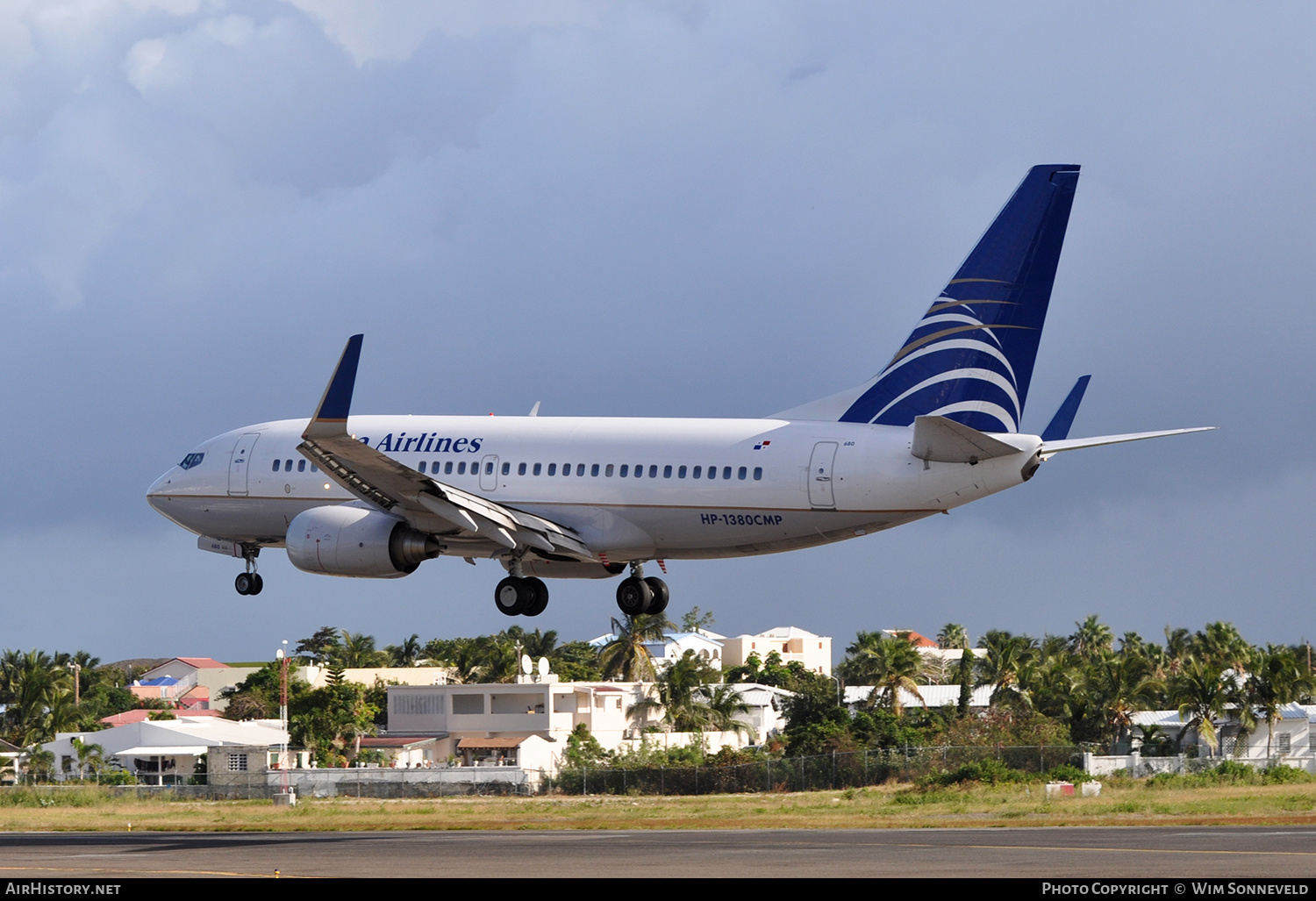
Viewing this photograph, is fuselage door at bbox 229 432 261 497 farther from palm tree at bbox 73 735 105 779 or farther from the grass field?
palm tree at bbox 73 735 105 779

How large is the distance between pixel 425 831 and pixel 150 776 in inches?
2204

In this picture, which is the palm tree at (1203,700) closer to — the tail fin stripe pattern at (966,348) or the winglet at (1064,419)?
the winglet at (1064,419)

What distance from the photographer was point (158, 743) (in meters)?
105

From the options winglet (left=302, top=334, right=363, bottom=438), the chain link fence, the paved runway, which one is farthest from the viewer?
the chain link fence

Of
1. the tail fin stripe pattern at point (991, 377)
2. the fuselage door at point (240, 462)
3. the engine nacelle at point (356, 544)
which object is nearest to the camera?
the tail fin stripe pattern at point (991, 377)

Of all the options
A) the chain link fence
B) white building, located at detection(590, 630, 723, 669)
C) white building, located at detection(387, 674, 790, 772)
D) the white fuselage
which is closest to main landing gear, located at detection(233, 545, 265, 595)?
the white fuselage

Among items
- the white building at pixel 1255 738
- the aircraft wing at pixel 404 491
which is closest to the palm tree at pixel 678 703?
the white building at pixel 1255 738

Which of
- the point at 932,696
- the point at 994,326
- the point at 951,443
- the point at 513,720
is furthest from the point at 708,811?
the point at 932,696

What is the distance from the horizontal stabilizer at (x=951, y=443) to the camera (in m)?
36.6

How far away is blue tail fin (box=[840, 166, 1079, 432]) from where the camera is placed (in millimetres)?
39406

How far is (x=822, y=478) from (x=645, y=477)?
178 inches

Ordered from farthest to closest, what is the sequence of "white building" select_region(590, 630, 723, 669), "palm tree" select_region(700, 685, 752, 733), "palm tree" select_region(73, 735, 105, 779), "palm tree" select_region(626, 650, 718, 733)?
"white building" select_region(590, 630, 723, 669) < "palm tree" select_region(700, 685, 752, 733) < "palm tree" select_region(626, 650, 718, 733) < "palm tree" select_region(73, 735, 105, 779)

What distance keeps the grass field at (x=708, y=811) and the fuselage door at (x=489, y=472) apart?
500 inches

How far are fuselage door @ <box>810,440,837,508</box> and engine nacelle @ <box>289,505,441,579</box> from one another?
9.42m
